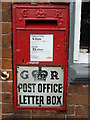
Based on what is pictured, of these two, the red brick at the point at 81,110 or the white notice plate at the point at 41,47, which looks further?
the red brick at the point at 81,110

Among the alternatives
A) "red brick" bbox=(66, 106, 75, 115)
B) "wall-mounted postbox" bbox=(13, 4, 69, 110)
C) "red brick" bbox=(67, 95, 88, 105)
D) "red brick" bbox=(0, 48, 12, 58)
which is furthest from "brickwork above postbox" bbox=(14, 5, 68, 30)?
"red brick" bbox=(66, 106, 75, 115)

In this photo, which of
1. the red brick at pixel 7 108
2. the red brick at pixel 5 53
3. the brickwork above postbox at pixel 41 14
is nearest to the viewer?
the brickwork above postbox at pixel 41 14

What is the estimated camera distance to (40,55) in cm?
226

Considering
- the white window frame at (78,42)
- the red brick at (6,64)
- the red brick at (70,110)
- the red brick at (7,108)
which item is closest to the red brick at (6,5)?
the red brick at (6,64)

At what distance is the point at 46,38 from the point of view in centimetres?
222

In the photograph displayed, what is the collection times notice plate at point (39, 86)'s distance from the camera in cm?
230

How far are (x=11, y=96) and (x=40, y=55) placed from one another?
0.54m

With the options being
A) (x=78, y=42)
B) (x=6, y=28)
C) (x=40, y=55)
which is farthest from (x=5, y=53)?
(x=78, y=42)

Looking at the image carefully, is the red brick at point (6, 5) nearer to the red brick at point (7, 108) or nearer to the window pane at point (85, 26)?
the window pane at point (85, 26)

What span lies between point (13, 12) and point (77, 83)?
0.96m

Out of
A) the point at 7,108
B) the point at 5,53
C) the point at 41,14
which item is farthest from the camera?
the point at 7,108

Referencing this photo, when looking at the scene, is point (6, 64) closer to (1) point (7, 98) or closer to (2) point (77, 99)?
(1) point (7, 98)

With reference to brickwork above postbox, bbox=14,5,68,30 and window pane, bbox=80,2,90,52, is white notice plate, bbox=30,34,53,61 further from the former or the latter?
window pane, bbox=80,2,90,52

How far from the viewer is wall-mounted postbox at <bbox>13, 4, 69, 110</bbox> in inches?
86.1
